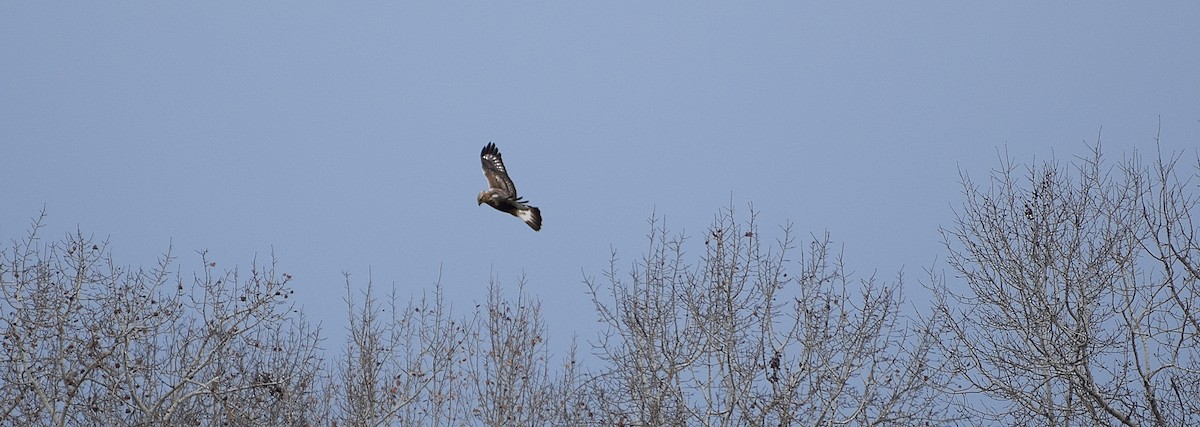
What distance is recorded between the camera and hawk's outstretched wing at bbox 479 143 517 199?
15455 mm

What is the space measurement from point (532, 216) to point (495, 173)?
4.40 ft

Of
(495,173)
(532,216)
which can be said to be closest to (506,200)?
(532,216)

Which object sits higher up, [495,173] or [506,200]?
[495,173]

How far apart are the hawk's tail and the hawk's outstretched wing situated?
0.36m

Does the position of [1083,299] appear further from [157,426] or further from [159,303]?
[157,426]

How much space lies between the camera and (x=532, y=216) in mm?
15000

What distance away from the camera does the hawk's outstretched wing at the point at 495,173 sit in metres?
15.5

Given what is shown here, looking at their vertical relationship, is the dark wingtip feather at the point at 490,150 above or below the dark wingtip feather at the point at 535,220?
above

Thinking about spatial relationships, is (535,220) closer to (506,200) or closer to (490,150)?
(506,200)

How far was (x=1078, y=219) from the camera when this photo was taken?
11672mm

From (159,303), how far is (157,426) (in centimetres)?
261

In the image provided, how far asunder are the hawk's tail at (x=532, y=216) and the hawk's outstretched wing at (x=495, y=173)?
0.36 m

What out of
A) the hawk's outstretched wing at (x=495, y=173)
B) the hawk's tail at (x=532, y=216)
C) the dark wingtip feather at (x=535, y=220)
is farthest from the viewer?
the hawk's outstretched wing at (x=495, y=173)

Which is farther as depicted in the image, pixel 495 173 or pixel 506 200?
pixel 495 173
